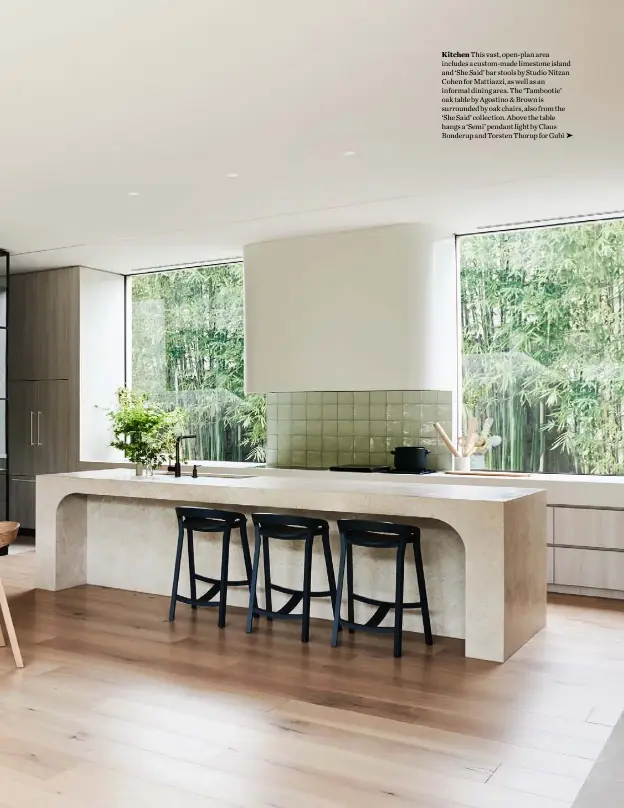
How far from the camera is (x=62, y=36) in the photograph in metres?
3.04

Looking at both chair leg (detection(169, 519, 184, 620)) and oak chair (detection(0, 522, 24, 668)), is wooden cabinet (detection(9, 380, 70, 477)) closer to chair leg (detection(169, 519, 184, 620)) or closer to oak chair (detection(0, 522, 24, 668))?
chair leg (detection(169, 519, 184, 620))

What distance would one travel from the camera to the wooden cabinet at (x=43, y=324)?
8.01 m

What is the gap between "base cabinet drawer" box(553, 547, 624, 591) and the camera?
5.32 m

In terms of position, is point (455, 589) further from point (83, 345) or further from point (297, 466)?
point (83, 345)

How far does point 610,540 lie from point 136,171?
3837 millimetres

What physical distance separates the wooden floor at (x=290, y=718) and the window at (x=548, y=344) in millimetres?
1811

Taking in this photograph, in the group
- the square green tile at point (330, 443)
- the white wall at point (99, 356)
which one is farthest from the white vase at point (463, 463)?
the white wall at point (99, 356)

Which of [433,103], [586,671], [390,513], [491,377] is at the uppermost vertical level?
[433,103]

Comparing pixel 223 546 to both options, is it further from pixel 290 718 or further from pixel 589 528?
pixel 589 528

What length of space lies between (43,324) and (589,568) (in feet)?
18.8

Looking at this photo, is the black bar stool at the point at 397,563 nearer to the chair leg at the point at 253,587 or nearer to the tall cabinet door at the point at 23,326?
the chair leg at the point at 253,587

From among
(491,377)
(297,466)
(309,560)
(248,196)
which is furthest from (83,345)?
(309,560)

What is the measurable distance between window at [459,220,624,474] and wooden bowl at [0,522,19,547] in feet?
12.2

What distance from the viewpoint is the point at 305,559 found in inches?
171
